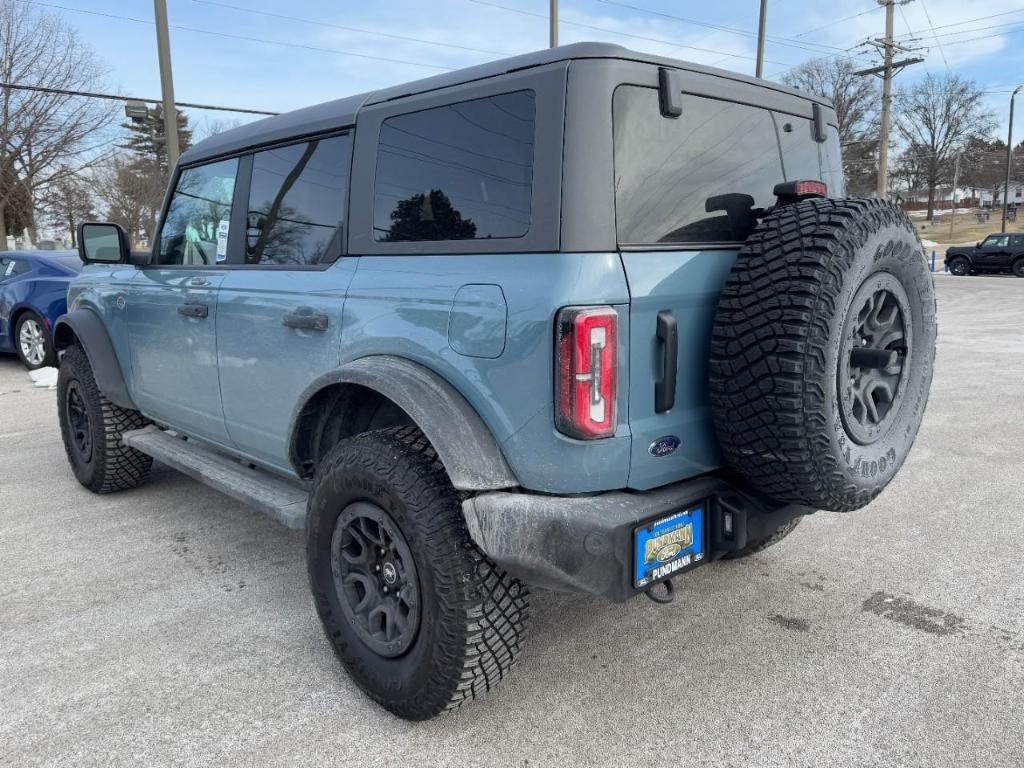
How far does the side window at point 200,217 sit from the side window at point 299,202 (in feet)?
0.85

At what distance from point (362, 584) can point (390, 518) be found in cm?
37

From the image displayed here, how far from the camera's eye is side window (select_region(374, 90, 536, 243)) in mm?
2289

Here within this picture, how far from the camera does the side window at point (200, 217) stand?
3.58 m

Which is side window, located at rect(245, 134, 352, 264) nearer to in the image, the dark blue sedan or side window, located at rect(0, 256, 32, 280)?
the dark blue sedan

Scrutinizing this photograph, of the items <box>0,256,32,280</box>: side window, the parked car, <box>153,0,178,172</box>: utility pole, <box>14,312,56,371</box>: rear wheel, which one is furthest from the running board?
the parked car

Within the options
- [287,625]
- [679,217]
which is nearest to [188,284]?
[287,625]

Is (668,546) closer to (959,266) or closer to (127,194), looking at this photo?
(959,266)

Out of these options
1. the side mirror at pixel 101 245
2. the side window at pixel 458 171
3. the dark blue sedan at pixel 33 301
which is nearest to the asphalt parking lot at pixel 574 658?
the side mirror at pixel 101 245

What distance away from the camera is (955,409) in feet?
22.0

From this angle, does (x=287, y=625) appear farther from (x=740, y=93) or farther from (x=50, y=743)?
(x=740, y=93)

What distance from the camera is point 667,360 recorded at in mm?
2209

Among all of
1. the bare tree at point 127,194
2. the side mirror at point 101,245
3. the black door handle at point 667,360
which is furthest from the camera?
the bare tree at point 127,194

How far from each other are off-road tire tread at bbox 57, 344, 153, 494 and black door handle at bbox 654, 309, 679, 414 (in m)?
3.45

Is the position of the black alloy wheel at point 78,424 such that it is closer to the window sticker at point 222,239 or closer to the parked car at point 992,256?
the window sticker at point 222,239
